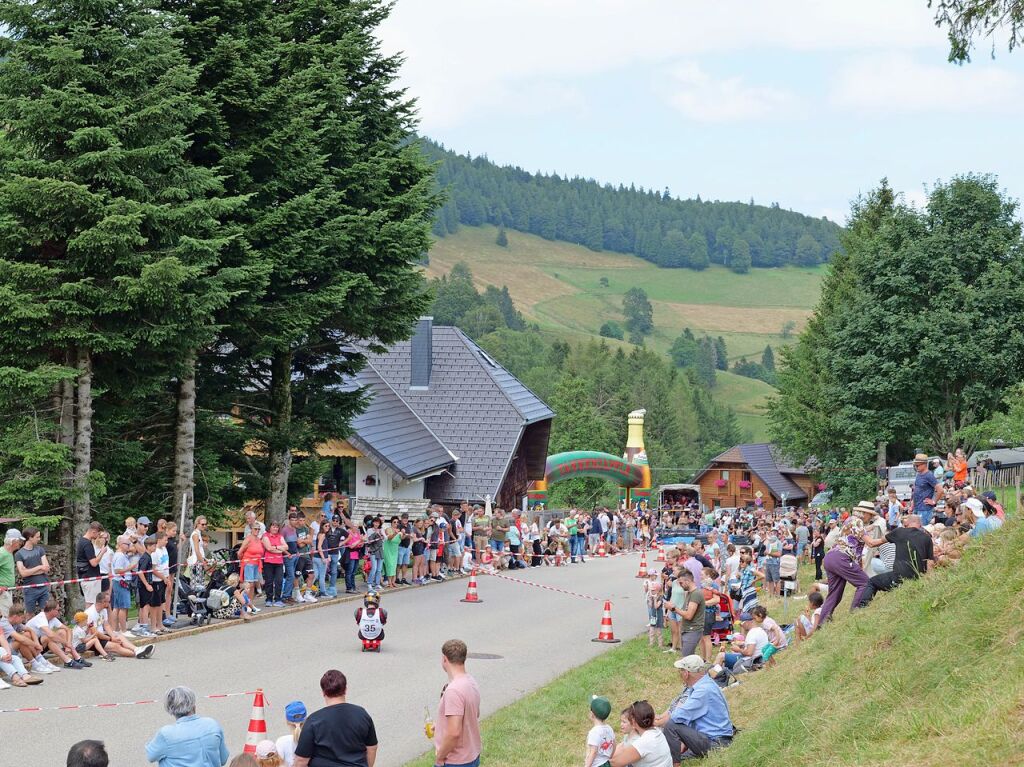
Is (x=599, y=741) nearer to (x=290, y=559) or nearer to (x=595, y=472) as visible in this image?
(x=290, y=559)

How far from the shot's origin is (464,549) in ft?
101

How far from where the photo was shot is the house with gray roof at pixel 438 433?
3825cm

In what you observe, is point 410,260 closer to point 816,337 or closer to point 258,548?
point 258,548

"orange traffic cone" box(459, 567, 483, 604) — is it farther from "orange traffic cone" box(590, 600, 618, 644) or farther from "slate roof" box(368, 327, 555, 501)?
"slate roof" box(368, 327, 555, 501)

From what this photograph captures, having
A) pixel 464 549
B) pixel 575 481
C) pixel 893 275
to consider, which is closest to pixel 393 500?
pixel 464 549

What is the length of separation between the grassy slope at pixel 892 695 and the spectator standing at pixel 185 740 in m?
4.10

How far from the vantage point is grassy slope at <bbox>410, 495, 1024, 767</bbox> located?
28.1 feet

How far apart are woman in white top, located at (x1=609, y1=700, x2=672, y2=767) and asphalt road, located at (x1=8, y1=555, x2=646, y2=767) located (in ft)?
10.7

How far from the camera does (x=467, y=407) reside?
150 ft

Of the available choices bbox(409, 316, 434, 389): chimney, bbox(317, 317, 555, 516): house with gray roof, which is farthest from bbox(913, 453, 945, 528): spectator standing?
bbox(409, 316, 434, 389): chimney

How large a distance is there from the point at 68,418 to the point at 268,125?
7328 mm

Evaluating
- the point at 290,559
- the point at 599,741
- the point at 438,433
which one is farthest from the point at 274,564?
the point at 438,433

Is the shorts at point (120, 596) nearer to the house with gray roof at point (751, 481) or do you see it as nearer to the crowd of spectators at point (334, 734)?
the crowd of spectators at point (334, 734)

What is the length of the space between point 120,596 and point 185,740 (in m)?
9.80
